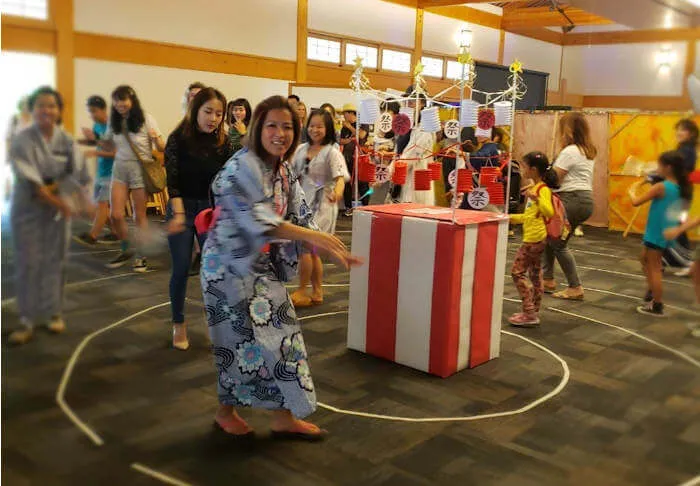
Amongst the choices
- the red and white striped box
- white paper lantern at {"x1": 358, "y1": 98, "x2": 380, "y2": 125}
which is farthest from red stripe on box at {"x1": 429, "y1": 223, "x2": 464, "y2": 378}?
white paper lantern at {"x1": 358, "y1": 98, "x2": 380, "y2": 125}

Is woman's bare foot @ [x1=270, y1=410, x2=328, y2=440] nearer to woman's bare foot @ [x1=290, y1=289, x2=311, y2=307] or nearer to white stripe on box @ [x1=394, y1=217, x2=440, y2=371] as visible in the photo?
white stripe on box @ [x1=394, y1=217, x2=440, y2=371]

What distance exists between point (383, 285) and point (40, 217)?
1582 mm

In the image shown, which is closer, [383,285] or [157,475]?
[157,475]

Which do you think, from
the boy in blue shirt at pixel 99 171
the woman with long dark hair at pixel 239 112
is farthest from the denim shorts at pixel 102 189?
the woman with long dark hair at pixel 239 112

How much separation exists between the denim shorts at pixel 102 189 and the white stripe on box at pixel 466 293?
1432mm

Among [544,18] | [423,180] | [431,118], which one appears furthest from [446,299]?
[544,18]

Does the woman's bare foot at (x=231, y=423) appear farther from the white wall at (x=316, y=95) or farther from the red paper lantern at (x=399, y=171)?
the red paper lantern at (x=399, y=171)

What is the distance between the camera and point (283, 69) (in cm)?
85

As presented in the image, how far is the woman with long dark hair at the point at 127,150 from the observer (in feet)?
2.33

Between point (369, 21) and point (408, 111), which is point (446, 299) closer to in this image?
point (408, 111)

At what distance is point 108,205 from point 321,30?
0.42 metres

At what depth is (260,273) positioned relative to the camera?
1514 mm

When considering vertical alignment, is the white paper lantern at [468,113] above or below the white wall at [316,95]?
above

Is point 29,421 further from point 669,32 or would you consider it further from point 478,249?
point 478,249
